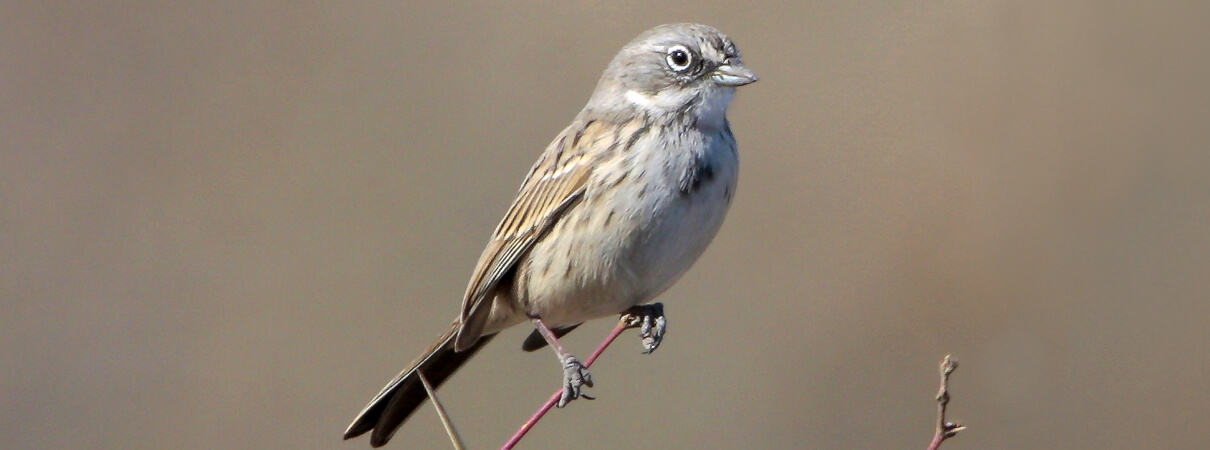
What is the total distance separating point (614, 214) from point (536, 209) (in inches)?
16.9

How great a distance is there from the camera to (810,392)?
6.78 metres

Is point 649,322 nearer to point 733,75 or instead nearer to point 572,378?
point 572,378

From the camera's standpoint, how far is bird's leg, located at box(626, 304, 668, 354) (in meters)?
4.41

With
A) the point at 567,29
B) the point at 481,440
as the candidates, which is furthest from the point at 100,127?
the point at 481,440

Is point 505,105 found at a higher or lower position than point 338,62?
lower

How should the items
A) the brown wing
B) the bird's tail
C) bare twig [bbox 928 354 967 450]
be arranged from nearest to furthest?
bare twig [bbox 928 354 967 450] → the bird's tail → the brown wing

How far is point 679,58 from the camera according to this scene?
452 cm

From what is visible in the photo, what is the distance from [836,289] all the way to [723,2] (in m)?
2.18

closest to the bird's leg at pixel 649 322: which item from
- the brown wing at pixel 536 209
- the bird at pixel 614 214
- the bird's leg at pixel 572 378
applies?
the bird at pixel 614 214

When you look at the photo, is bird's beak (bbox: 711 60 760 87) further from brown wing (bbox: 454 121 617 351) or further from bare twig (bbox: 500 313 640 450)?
bare twig (bbox: 500 313 640 450)

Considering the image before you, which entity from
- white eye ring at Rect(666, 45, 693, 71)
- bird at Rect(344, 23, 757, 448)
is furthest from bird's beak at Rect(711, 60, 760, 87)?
white eye ring at Rect(666, 45, 693, 71)

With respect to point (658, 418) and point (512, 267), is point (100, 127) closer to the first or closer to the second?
point (658, 418)

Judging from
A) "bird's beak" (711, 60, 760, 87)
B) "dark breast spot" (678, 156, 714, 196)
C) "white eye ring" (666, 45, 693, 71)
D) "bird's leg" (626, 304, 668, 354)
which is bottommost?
"bird's leg" (626, 304, 668, 354)

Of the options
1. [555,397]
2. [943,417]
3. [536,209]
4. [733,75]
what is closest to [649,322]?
[536,209]
